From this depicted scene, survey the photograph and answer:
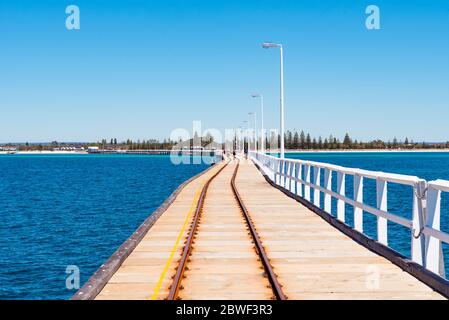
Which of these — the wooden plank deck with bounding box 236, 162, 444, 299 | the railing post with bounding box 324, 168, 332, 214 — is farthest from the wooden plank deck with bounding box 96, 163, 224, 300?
the railing post with bounding box 324, 168, 332, 214

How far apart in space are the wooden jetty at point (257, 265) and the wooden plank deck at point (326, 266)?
0.01 metres

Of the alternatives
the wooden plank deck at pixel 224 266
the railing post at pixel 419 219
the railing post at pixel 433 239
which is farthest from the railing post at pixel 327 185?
the railing post at pixel 433 239

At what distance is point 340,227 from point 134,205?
3747 centimetres

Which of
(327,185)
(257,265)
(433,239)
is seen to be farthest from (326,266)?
(327,185)

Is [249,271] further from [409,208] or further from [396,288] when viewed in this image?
[409,208]

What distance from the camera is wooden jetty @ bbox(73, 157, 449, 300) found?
786 centimetres

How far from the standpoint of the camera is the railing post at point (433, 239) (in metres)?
8.08

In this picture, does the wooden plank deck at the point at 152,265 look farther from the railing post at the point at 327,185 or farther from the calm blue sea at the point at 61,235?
the calm blue sea at the point at 61,235

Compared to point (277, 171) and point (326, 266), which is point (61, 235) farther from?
point (326, 266)

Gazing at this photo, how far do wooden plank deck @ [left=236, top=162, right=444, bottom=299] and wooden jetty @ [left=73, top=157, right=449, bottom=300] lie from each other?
1 centimetres

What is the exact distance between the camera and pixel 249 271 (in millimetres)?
9383

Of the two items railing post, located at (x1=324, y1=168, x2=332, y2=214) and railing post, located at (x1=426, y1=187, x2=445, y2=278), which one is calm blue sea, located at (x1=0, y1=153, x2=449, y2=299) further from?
railing post, located at (x1=426, y1=187, x2=445, y2=278)

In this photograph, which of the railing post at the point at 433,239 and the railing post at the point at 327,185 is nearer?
the railing post at the point at 433,239

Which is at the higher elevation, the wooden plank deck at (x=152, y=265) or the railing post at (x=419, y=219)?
the railing post at (x=419, y=219)
